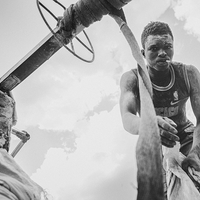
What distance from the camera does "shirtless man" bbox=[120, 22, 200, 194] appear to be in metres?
2.22

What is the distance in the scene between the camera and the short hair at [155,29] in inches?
89.6

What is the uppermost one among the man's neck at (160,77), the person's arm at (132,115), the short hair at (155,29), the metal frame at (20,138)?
the short hair at (155,29)

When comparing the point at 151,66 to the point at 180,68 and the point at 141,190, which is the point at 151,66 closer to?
the point at 180,68

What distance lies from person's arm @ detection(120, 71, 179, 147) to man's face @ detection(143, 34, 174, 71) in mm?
257

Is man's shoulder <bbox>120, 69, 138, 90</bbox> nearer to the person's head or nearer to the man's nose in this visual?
the person's head

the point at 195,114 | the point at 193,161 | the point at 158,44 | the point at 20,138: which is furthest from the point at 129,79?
the point at 20,138

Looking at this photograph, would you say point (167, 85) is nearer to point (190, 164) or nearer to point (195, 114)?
point (195, 114)

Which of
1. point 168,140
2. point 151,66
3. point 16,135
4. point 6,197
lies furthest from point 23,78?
point 168,140

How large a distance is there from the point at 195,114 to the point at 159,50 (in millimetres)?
697

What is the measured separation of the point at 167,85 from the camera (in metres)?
2.37

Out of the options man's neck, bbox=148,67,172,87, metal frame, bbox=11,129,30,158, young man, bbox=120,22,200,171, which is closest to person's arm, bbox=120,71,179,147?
young man, bbox=120,22,200,171

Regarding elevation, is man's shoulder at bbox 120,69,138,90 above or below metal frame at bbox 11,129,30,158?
above

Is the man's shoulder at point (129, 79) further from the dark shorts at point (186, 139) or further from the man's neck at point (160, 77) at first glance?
the dark shorts at point (186, 139)

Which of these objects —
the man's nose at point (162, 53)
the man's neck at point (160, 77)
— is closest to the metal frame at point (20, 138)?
the man's neck at point (160, 77)
